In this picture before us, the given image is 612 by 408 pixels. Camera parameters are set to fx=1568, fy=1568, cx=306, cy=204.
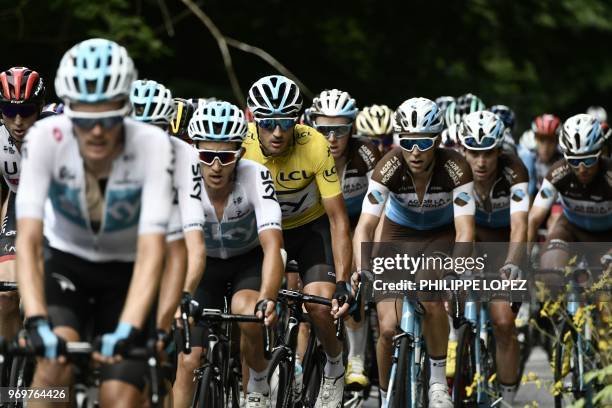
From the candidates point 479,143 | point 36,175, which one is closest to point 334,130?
point 479,143

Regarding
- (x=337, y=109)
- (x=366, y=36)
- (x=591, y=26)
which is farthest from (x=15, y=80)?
(x=591, y=26)

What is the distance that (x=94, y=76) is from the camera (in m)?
6.25

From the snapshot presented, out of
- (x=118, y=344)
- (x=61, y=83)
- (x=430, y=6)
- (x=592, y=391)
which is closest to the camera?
(x=118, y=344)

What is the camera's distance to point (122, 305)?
22.1 ft

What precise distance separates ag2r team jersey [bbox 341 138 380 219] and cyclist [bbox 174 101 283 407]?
132 inches

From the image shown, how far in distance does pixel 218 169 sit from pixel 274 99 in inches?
48.9

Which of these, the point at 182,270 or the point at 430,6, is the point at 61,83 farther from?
the point at 430,6

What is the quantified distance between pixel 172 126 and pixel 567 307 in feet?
10.2

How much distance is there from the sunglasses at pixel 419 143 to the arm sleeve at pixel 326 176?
20.5 inches

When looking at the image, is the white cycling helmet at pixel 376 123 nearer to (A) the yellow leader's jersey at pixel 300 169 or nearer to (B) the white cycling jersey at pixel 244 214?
(A) the yellow leader's jersey at pixel 300 169

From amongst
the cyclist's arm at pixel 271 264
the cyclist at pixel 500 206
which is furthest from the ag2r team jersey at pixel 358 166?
the cyclist's arm at pixel 271 264

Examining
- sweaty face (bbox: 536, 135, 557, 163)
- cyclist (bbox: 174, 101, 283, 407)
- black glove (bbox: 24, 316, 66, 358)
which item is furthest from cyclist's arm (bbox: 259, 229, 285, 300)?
sweaty face (bbox: 536, 135, 557, 163)

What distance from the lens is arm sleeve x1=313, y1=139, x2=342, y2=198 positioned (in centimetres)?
1030

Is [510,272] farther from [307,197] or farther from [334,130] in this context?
[334,130]
